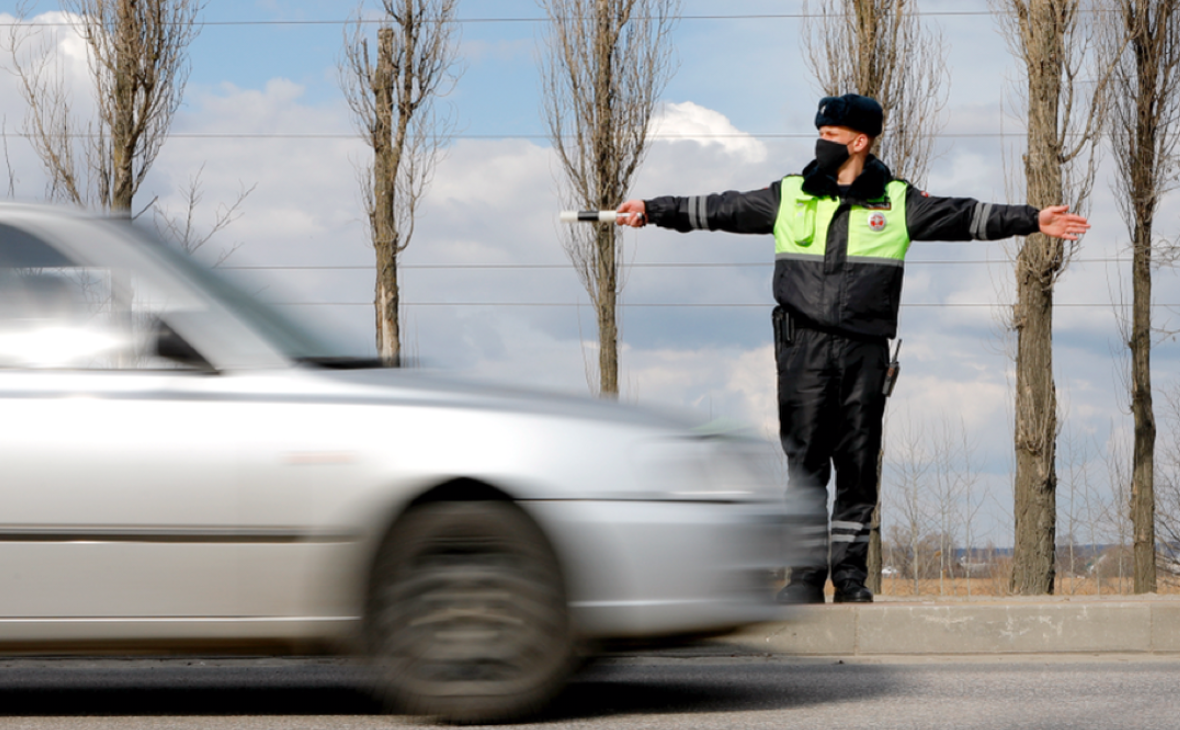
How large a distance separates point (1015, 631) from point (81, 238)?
457cm

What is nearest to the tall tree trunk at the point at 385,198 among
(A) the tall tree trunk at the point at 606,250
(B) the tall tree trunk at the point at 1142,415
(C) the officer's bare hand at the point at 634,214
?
(A) the tall tree trunk at the point at 606,250

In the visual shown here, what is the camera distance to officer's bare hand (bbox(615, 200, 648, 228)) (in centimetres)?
702

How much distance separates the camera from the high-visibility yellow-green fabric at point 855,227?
6.73 meters

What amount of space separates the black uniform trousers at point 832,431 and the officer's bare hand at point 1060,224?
0.96m

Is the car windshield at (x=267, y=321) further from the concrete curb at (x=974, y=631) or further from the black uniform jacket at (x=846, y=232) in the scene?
the concrete curb at (x=974, y=631)

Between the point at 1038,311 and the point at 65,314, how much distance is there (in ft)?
48.8

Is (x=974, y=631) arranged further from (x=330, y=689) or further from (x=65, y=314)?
(x=65, y=314)

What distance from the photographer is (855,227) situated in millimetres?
6742

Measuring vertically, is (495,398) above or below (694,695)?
above

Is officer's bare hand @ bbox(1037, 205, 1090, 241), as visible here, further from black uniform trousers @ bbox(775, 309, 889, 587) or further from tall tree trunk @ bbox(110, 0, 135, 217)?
tall tree trunk @ bbox(110, 0, 135, 217)

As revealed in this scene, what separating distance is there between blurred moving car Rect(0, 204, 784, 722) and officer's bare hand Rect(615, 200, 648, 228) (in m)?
2.69

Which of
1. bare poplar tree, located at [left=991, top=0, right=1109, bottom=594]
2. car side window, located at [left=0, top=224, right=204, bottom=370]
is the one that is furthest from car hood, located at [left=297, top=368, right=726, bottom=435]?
bare poplar tree, located at [left=991, top=0, right=1109, bottom=594]

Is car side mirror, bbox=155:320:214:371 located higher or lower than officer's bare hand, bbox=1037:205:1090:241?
lower

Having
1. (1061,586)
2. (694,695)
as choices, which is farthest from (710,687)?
(1061,586)
